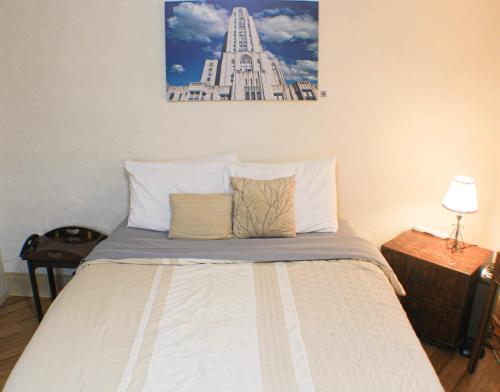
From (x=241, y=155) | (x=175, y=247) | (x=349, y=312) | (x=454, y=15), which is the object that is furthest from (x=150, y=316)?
(x=454, y=15)

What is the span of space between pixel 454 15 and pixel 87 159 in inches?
92.9

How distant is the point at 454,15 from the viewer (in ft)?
7.91

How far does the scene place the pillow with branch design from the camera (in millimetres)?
2230

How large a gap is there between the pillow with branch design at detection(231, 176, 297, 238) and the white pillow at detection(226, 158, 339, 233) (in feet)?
0.37

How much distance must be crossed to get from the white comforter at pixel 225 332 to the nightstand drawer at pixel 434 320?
0.64 metres

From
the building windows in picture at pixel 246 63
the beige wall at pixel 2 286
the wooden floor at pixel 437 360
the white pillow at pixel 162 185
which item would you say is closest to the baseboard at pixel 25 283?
the beige wall at pixel 2 286

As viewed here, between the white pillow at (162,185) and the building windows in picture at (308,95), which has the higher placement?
the building windows in picture at (308,95)

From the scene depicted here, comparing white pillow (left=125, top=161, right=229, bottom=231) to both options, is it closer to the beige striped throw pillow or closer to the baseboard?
the beige striped throw pillow

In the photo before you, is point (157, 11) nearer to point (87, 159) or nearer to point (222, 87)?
point (222, 87)

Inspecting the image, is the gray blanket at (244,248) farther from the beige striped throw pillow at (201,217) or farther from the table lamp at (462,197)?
the table lamp at (462,197)

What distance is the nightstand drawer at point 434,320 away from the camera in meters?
2.33

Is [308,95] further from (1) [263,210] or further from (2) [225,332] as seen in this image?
(2) [225,332]

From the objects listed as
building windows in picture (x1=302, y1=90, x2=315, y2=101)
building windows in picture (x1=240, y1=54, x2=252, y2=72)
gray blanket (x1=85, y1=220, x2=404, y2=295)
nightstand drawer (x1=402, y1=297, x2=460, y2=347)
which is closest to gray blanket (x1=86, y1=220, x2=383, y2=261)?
gray blanket (x1=85, y1=220, x2=404, y2=295)

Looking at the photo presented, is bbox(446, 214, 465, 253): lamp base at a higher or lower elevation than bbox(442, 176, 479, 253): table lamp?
lower
